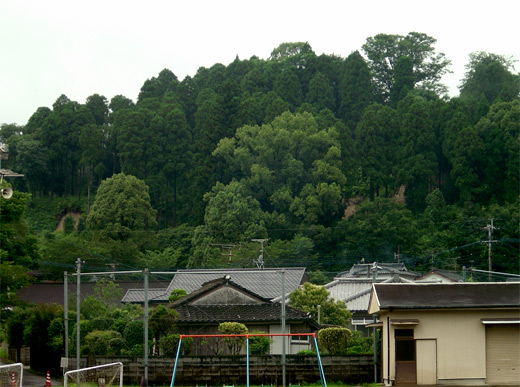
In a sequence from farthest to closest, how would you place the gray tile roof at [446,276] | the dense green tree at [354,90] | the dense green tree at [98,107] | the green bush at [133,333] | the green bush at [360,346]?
1. the dense green tree at [98,107]
2. the dense green tree at [354,90]
3. the gray tile roof at [446,276]
4. the green bush at [360,346]
5. the green bush at [133,333]

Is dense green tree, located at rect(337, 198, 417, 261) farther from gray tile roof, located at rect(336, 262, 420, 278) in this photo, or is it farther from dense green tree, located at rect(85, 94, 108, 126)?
dense green tree, located at rect(85, 94, 108, 126)

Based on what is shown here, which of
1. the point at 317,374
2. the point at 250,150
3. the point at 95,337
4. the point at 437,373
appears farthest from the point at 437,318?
the point at 250,150

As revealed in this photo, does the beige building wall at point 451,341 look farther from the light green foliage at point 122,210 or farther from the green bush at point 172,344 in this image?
the light green foliage at point 122,210

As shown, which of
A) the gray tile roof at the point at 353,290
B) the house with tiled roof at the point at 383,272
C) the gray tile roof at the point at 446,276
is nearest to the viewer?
the gray tile roof at the point at 353,290

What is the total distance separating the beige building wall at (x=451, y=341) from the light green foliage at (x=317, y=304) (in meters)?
12.4

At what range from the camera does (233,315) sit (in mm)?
32906

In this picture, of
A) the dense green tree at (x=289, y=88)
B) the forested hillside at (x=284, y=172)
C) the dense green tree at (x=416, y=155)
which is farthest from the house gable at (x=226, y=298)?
the dense green tree at (x=289, y=88)

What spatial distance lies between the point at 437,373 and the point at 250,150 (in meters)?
61.4

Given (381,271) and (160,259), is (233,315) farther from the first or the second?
(160,259)

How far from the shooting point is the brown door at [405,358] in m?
25.2

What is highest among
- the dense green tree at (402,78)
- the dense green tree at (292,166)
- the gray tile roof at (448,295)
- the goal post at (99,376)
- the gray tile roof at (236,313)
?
the dense green tree at (402,78)

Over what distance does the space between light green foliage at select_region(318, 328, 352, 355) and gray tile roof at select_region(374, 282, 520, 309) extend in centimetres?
421

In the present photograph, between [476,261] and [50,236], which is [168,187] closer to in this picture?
[50,236]

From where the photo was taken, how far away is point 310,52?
11444 centimetres
